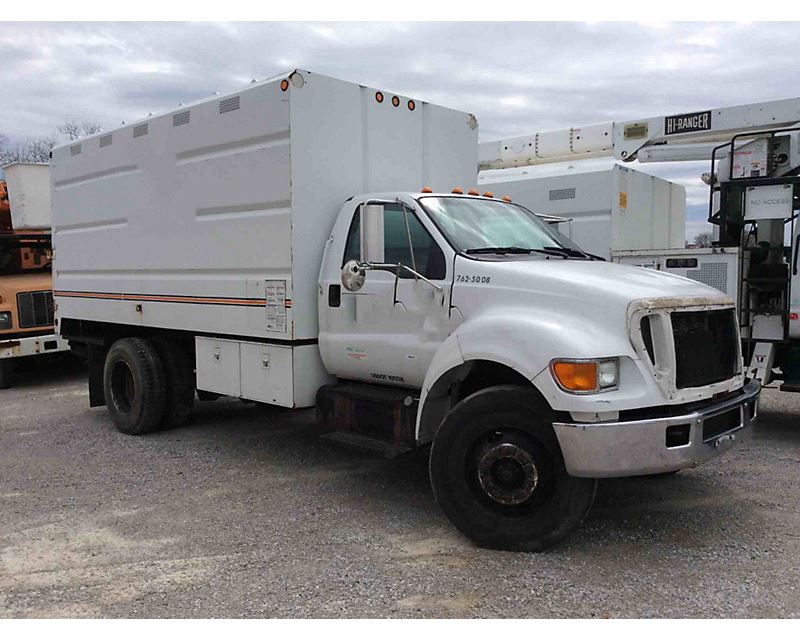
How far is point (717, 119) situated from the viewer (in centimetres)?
801

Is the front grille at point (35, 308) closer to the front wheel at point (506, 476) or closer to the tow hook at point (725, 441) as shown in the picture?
the front wheel at point (506, 476)

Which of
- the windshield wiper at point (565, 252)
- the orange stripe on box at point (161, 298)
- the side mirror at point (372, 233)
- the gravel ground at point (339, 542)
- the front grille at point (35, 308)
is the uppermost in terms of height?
the side mirror at point (372, 233)

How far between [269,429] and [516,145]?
5518mm

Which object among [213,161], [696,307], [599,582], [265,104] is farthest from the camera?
[213,161]

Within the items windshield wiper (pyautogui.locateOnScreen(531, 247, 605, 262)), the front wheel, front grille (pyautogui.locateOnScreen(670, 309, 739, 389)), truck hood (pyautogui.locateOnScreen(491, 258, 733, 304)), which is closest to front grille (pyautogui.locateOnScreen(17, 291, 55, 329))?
windshield wiper (pyautogui.locateOnScreen(531, 247, 605, 262))

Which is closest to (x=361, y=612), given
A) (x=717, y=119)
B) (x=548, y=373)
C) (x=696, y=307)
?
(x=548, y=373)

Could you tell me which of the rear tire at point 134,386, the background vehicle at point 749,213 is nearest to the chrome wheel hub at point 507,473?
the background vehicle at point 749,213

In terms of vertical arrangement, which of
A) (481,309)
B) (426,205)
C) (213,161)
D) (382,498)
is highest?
(213,161)

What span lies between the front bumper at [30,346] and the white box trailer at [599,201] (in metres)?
7.03

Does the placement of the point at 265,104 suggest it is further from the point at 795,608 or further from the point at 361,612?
the point at 795,608

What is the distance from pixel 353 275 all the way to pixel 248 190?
159 cm

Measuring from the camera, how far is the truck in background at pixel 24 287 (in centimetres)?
1104

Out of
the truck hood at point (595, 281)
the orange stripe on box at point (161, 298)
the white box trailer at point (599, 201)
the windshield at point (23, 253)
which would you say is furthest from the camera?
the windshield at point (23, 253)

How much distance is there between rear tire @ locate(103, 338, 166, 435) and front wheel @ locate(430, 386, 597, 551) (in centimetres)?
Result: 395
